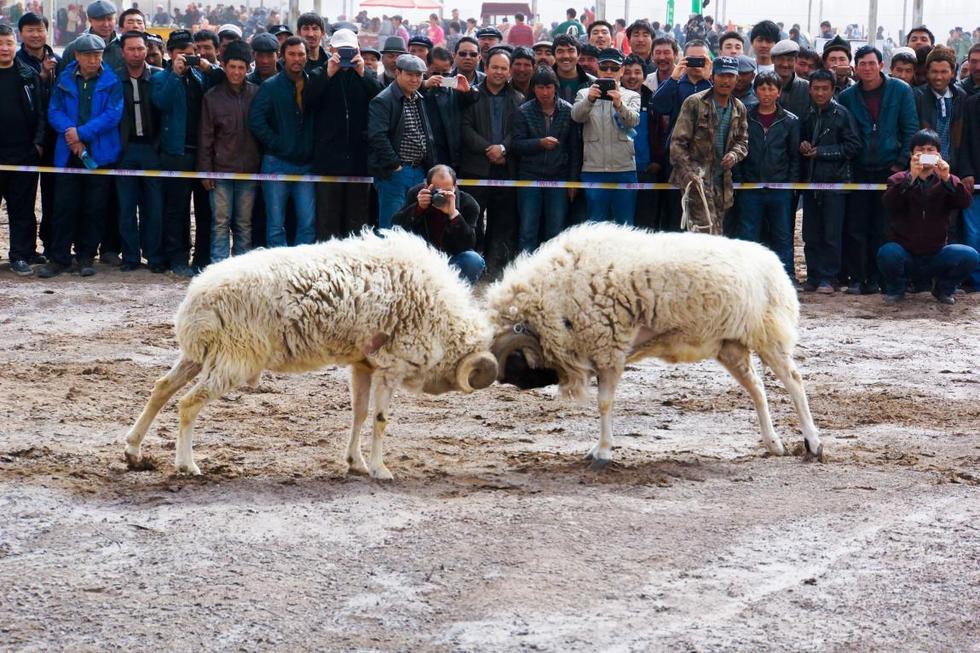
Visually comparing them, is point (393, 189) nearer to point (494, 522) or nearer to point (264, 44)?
point (264, 44)

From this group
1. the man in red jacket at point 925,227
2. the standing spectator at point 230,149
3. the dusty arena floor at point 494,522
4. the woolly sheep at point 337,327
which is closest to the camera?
the dusty arena floor at point 494,522

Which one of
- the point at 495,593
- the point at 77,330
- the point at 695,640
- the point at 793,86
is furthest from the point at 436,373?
the point at 793,86

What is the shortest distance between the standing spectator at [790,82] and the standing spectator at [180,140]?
18.9 ft

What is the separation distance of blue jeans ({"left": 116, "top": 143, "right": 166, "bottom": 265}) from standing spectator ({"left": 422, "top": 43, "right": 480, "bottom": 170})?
9.38 feet

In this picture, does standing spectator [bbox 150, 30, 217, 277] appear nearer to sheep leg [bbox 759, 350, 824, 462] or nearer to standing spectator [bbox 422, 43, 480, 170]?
standing spectator [bbox 422, 43, 480, 170]

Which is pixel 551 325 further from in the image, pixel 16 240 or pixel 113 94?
pixel 16 240

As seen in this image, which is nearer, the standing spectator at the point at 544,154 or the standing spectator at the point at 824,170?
the standing spectator at the point at 544,154

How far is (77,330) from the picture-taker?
11.6 metres

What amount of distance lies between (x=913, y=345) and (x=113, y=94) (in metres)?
7.94

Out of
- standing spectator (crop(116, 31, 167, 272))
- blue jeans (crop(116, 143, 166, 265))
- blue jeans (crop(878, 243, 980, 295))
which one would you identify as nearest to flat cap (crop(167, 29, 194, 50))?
standing spectator (crop(116, 31, 167, 272))

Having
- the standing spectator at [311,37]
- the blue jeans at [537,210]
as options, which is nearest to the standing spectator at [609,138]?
the blue jeans at [537,210]

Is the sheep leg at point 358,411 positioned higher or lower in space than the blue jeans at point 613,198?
lower

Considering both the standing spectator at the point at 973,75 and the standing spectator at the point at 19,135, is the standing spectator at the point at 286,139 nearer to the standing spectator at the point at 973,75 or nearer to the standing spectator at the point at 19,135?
the standing spectator at the point at 19,135

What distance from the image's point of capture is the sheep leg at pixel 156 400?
7.63 m
